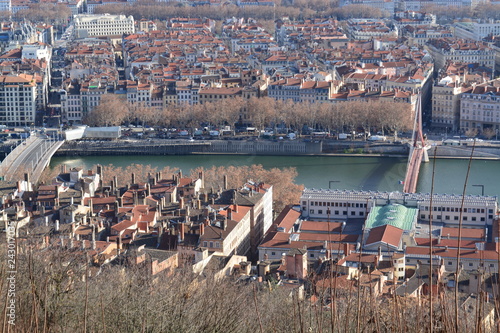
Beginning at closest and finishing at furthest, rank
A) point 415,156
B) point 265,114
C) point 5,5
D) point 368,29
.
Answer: point 415,156, point 265,114, point 368,29, point 5,5

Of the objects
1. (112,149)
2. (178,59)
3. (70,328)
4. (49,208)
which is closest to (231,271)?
(49,208)

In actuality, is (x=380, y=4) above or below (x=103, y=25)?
above

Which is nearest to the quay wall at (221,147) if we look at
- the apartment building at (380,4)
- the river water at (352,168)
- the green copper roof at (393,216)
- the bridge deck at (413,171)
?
the river water at (352,168)

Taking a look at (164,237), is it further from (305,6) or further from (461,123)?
(305,6)

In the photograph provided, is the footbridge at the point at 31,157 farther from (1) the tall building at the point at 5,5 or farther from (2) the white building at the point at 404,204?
(1) the tall building at the point at 5,5

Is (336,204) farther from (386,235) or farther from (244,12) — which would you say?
(244,12)

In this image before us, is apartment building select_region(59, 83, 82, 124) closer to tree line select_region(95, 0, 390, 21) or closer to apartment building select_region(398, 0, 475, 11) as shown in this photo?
tree line select_region(95, 0, 390, 21)

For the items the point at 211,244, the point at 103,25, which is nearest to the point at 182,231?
the point at 211,244
